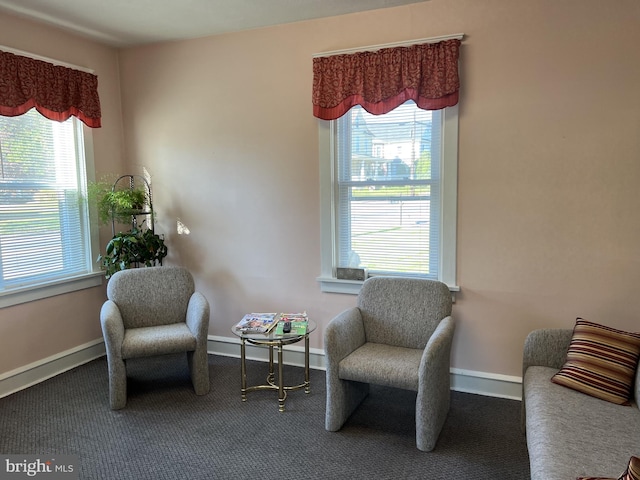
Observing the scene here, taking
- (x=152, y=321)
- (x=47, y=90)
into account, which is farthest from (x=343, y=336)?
(x=47, y=90)

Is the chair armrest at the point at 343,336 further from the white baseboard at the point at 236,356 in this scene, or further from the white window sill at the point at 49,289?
the white window sill at the point at 49,289

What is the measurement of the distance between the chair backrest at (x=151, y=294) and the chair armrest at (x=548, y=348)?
2445mm

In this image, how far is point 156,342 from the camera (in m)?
3.02

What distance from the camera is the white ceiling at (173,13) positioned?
3.04 metres

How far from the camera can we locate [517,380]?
3039 mm

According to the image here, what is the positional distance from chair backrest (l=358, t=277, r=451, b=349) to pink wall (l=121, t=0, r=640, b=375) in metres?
0.38

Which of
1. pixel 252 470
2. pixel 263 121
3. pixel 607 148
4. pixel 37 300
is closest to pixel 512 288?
pixel 607 148

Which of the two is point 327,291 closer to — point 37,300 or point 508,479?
point 508,479

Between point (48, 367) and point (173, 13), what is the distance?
2.85 meters

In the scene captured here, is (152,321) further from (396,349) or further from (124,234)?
(396,349)

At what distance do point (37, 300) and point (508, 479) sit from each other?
3405 mm

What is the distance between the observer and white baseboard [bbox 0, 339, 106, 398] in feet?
10.5

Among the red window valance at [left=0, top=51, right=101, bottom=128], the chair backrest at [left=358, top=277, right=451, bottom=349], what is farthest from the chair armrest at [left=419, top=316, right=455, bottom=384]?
the red window valance at [left=0, top=51, right=101, bottom=128]

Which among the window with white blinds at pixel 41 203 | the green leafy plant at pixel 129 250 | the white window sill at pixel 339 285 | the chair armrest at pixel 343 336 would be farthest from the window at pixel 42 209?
the chair armrest at pixel 343 336
